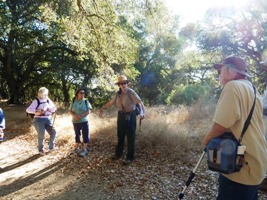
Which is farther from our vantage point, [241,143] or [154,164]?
[154,164]

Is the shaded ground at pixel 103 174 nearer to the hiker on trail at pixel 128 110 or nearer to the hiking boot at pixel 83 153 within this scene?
the hiking boot at pixel 83 153

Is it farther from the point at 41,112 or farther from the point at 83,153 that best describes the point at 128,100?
the point at 41,112

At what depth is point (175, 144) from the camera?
6.59 m

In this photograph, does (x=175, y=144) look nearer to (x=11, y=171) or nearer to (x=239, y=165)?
(x=11, y=171)

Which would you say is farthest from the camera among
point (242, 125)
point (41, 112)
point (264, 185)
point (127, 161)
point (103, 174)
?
point (41, 112)

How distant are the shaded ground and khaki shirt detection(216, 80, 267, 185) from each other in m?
2.33

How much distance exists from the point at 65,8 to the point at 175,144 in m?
5.70

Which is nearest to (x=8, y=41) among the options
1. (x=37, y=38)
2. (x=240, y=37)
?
(x=37, y=38)

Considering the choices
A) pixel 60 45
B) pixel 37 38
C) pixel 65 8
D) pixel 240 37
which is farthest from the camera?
pixel 240 37

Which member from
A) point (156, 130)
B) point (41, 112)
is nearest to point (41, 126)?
point (41, 112)

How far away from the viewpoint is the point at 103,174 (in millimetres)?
5496

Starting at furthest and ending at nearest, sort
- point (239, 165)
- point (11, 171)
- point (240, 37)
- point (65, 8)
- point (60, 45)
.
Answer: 1. point (240, 37)
2. point (60, 45)
3. point (65, 8)
4. point (11, 171)
5. point (239, 165)

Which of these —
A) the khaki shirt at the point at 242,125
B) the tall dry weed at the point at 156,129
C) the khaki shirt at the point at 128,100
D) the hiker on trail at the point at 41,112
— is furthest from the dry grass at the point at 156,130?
the khaki shirt at the point at 242,125

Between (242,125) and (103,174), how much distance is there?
3.82m
